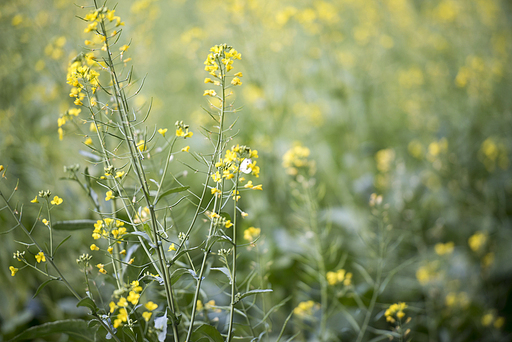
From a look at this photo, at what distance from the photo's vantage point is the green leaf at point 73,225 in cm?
110

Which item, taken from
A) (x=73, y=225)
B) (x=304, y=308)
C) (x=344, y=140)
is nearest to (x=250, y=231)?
(x=304, y=308)

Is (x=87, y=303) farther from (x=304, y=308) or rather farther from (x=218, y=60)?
(x=304, y=308)

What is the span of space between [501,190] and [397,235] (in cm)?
97

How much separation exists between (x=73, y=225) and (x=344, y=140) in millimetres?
2538

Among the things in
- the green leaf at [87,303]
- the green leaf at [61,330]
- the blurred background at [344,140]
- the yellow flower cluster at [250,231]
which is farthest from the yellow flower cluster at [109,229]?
the blurred background at [344,140]

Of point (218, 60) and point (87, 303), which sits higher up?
point (218, 60)

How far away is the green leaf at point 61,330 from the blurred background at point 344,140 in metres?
0.85

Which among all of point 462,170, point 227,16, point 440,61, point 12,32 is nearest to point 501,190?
point 462,170

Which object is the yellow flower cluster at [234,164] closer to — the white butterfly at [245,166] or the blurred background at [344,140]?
the white butterfly at [245,166]

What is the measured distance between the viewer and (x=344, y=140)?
3.09 meters

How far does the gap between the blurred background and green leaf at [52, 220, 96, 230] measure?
2.17ft

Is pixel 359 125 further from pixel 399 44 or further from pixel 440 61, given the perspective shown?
pixel 399 44

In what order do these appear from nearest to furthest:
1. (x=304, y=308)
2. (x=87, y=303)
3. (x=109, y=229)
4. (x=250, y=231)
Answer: (x=87, y=303) → (x=109, y=229) → (x=250, y=231) → (x=304, y=308)

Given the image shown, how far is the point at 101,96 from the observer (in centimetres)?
214
